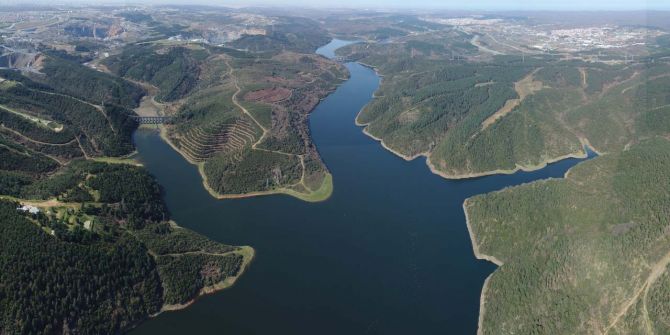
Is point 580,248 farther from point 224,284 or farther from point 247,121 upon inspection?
point 247,121

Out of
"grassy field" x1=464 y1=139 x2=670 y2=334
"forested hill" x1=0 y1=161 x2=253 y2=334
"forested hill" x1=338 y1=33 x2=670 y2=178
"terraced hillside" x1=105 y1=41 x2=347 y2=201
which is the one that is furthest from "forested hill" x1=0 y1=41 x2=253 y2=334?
"forested hill" x1=338 y1=33 x2=670 y2=178

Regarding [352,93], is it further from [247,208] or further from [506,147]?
[247,208]

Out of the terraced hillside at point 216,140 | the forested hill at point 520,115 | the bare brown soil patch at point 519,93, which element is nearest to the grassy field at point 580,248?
the forested hill at point 520,115

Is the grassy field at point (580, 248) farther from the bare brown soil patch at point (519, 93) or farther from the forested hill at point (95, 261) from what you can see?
the bare brown soil patch at point (519, 93)

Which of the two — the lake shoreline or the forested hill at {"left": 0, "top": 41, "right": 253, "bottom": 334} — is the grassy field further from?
the forested hill at {"left": 0, "top": 41, "right": 253, "bottom": 334}

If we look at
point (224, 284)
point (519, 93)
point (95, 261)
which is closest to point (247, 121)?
point (224, 284)

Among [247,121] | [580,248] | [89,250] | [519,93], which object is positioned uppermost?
[519,93]
